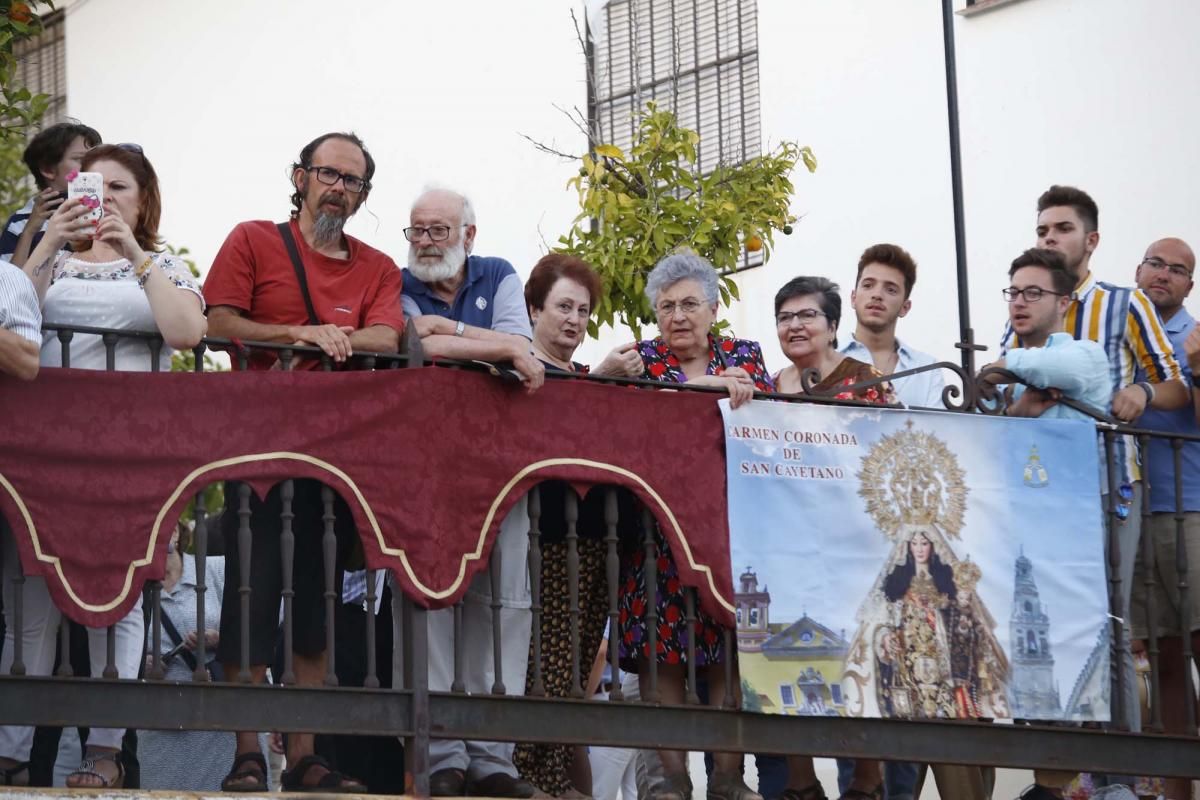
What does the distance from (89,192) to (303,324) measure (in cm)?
90

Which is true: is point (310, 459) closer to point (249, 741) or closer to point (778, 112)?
point (249, 741)

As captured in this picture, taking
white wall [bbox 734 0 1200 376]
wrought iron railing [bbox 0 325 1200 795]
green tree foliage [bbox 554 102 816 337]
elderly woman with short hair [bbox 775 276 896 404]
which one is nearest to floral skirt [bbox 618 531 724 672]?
wrought iron railing [bbox 0 325 1200 795]

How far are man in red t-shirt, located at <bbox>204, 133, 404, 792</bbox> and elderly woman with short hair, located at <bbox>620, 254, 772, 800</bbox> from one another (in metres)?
1.04

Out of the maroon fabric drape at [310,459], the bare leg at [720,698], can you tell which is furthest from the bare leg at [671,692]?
the maroon fabric drape at [310,459]

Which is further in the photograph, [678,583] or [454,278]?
[454,278]

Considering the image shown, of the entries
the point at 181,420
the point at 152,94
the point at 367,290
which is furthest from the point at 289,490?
the point at 152,94

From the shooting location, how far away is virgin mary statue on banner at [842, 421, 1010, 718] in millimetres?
7844

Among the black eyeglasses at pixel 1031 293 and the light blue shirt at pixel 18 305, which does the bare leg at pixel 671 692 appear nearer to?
the black eyeglasses at pixel 1031 293

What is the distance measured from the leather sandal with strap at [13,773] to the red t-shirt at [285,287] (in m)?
1.56

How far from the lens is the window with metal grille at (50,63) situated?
A: 21.1m

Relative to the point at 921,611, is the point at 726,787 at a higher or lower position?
lower

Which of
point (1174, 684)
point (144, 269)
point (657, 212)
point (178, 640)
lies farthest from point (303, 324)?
point (1174, 684)

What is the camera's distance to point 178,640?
26.8 feet

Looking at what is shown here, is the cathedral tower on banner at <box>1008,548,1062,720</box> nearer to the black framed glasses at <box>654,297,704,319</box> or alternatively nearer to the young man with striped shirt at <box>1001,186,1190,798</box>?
the young man with striped shirt at <box>1001,186,1190,798</box>
